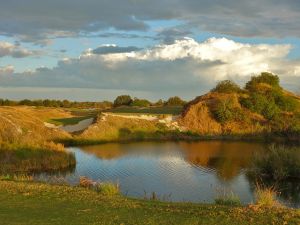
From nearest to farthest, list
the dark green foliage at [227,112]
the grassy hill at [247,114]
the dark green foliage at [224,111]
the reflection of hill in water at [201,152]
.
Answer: the reflection of hill in water at [201,152], the grassy hill at [247,114], the dark green foliage at [224,111], the dark green foliage at [227,112]

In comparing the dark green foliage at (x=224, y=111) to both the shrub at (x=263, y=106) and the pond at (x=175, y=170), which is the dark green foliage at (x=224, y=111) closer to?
Answer: the shrub at (x=263, y=106)

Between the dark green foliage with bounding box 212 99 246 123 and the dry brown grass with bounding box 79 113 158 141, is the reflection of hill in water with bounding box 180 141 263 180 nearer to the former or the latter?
the dry brown grass with bounding box 79 113 158 141

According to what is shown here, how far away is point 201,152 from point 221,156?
3.93 m

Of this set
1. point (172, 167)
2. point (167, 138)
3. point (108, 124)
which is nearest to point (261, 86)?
point (167, 138)

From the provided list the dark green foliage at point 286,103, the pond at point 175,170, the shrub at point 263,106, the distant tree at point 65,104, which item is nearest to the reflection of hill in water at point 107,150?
the pond at point 175,170

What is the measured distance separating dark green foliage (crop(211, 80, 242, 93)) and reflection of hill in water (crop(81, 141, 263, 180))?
16.6 m

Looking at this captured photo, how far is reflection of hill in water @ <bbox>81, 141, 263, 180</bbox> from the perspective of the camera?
131ft

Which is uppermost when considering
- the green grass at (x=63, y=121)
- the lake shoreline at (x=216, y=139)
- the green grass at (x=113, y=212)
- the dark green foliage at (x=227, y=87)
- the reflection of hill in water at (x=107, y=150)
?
the dark green foliage at (x=227, y=87)

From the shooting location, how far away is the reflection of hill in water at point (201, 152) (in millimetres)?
39969

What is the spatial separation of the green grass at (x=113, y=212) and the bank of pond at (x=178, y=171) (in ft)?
21.9

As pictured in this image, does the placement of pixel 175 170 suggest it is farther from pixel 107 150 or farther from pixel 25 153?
pixel 107 150

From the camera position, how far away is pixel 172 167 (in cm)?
3828

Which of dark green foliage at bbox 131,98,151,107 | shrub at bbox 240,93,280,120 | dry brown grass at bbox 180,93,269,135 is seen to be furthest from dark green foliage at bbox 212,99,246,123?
dark green foliage at bbox 131,98,151,107

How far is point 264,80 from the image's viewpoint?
258ft
